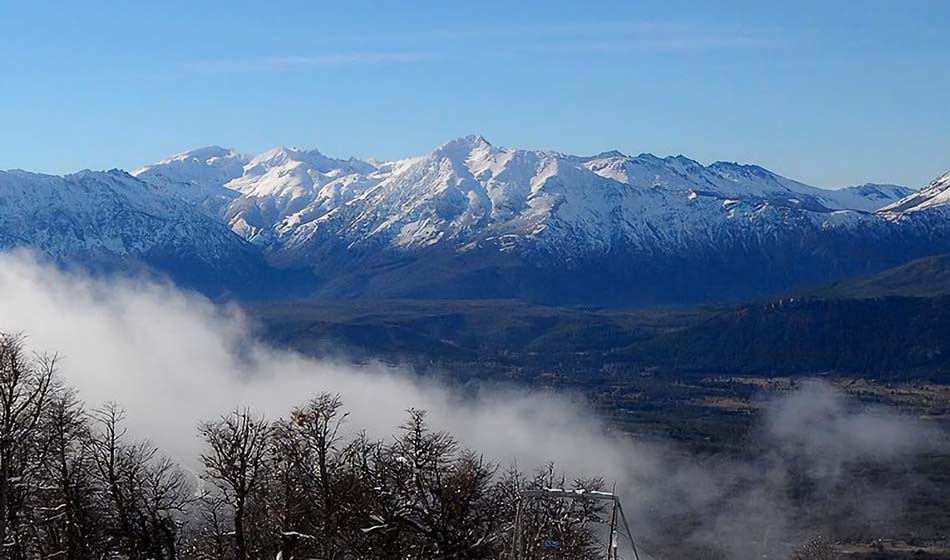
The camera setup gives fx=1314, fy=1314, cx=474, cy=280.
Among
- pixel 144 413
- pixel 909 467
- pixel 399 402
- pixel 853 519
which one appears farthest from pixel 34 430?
pixel 399 402

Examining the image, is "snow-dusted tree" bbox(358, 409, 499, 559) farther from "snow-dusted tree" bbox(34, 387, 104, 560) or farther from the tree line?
"snow-dusted tree" bbox(34, 387, 104, 560)

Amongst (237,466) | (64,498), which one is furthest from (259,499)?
(64,498)

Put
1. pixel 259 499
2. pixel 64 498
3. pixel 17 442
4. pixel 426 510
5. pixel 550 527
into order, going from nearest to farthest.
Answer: pixel 17 442, pixel 64 498, pixel 426 510, pixel 259 499, pixel 550 527

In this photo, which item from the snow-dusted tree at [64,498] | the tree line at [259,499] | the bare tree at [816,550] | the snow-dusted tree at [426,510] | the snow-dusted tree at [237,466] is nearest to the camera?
the tree line at [259,499]

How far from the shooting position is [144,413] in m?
152

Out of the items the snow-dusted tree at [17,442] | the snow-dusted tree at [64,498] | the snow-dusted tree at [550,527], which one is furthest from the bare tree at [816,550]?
the snow-dusted tree at [17,442]

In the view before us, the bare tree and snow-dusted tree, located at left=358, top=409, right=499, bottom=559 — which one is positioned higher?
snow-dusted tree, located at left=358, top=409, right=499, bottom=559

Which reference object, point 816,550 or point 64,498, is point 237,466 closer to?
point 64,498

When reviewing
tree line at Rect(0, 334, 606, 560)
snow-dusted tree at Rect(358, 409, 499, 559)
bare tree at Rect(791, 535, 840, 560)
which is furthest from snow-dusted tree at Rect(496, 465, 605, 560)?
bare tree at Rect(791, 535, 840, 560)

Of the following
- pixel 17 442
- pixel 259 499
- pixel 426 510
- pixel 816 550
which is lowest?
pixel 816 550

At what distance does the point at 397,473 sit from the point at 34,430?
39.1 feet

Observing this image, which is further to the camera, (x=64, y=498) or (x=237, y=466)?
(x=237, y=466)

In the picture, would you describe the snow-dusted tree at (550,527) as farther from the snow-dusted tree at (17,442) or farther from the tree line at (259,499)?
the snow-dusted tree at (17,442)

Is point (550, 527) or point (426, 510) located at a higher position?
point (426, 510)
